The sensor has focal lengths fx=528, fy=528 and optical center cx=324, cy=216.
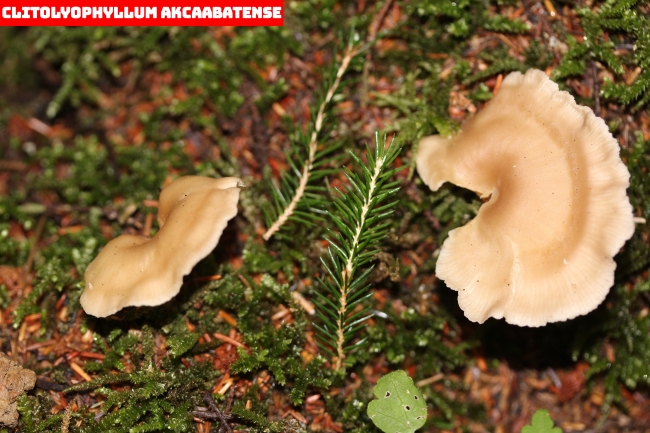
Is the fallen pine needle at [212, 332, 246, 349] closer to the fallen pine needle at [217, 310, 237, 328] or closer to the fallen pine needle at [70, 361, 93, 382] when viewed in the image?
the fallen pine needle at [217, 310, 237, 328]

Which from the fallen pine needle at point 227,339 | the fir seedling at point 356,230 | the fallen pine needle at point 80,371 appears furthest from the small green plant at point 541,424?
the fallen pine needle at point 80,371

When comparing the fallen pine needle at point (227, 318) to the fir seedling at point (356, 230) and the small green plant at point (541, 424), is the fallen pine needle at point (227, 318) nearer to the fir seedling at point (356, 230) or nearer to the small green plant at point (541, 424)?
the fir seedling at point (356, 230)

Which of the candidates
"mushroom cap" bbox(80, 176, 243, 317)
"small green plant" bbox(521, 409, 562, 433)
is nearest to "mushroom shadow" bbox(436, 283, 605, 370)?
"small green plant" bbox(521, 409, 562, 433)

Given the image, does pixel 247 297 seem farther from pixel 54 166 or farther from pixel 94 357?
pixel 54 166

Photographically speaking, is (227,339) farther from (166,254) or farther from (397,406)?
(397,406)

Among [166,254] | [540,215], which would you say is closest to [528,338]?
[540,215]

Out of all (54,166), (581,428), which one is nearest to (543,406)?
(581,428)
